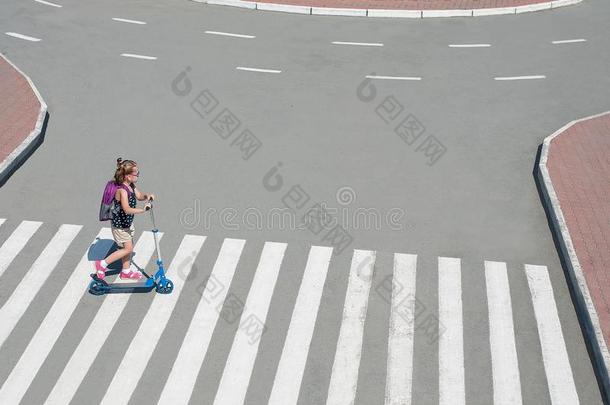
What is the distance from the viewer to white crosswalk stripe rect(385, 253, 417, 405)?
1018 centimetres

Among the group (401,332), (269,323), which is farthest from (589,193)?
(269,323)

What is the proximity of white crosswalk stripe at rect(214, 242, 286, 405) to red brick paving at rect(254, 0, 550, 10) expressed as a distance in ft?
41.6

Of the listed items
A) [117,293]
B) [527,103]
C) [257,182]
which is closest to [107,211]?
[117,293]

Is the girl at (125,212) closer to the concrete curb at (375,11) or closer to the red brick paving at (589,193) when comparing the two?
the red brick paving at (589,193)

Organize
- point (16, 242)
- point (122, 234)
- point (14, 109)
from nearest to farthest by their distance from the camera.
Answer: point (122, 234) < point (16, 242) < point (14, 109)

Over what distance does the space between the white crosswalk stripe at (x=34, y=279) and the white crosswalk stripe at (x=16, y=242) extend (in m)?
0.43

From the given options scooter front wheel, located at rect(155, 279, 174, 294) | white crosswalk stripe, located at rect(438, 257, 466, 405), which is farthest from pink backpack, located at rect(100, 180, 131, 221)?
white crosswalk stripe, located at rect(438, 257, 466, 405)

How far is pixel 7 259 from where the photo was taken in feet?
41.1

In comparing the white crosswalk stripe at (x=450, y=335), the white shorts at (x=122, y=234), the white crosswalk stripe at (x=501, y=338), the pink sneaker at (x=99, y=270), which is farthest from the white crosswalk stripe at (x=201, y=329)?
the white crosswalk stripe at (x=501, y=338)

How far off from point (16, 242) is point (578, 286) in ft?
30.3

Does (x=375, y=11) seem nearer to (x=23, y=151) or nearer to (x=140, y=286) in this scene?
(x=23, y=151)

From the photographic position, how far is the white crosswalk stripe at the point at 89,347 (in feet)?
33.1

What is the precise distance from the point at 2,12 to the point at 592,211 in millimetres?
18152

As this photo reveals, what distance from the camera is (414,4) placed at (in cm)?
2369
